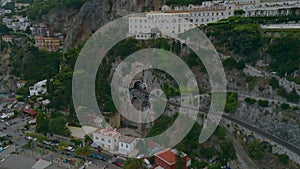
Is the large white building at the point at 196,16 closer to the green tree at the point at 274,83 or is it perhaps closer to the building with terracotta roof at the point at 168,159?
the green tree at the point at 274,83

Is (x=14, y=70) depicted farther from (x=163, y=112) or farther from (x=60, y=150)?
(x=163, y=112)

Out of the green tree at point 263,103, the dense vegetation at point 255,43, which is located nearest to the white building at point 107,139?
the dense vegetation at point 255,43

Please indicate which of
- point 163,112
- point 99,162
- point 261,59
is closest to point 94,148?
point 99,162

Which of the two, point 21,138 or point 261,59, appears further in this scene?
point 21,138

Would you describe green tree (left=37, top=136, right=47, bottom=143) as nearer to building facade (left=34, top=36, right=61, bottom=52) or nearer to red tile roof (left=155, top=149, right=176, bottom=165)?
red tile roof (left=155, top=149, right=176, bottom=165)

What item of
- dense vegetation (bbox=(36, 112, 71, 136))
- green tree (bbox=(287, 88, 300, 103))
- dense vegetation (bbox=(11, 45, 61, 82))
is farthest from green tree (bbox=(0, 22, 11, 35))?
green tree (bbox=(287, 88, 300, 103))

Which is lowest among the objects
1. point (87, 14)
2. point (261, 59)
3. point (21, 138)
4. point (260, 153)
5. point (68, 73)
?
point (21, 138)
